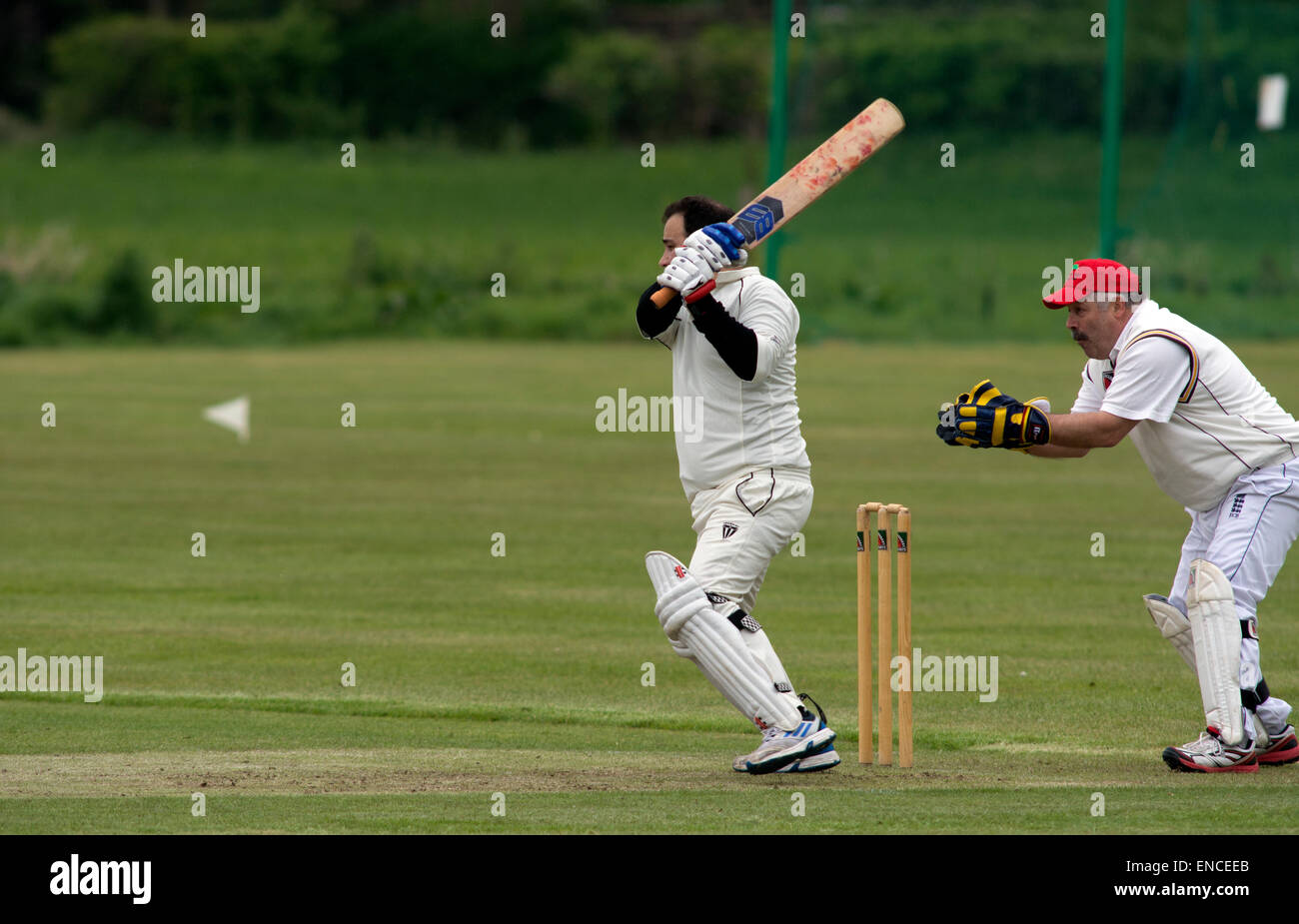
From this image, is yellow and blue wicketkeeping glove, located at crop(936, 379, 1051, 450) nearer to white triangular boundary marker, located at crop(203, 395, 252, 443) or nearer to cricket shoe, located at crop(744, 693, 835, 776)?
cricket shoe, located at crop(744, 693, 835, 776)

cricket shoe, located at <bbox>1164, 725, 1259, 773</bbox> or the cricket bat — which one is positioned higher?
the cricket bat

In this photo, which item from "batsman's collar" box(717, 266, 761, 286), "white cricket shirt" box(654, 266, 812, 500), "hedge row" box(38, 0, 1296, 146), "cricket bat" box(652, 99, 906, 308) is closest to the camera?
"white cricket shirt" box(654, 266, 812, 500)

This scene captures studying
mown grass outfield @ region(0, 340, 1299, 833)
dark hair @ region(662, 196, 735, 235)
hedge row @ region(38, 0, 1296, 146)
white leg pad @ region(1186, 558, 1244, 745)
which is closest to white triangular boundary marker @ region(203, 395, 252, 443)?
mown grass outfield @ region(0, 340, 1299, 833)

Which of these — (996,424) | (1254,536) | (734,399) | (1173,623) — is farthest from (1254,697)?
(734,399)

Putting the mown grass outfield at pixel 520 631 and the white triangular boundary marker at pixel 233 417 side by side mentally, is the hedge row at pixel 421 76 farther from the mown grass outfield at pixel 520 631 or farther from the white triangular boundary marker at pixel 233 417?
the mown grass outfield at pixel 520 631

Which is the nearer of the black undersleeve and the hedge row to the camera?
the black undersleeve

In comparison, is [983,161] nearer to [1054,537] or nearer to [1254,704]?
[1054,537]

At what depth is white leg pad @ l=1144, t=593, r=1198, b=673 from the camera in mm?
7574

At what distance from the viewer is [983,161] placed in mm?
33250

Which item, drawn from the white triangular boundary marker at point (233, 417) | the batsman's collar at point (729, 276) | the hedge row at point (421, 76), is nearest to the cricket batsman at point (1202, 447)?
the batsman's collar at point (729, 276)

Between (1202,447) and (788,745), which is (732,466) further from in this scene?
(1202,447)

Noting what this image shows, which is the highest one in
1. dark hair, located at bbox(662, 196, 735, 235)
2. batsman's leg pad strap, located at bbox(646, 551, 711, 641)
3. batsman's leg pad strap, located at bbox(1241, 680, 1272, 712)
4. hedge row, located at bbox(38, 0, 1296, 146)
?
hedge row, located at bbox(38, 0, 1296, 146)

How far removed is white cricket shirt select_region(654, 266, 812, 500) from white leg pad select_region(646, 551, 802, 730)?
1.52ft

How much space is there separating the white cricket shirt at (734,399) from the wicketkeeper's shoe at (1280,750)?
208 cm
